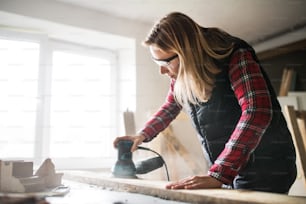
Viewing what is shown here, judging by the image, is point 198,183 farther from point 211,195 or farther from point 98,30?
point 98,30

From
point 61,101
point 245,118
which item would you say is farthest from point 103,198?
point 61,101

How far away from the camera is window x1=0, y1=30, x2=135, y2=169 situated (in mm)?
1259

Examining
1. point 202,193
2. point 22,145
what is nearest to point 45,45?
point 22,145

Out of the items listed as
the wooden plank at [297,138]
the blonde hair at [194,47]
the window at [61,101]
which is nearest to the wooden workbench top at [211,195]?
the blonde hair at [194,47]

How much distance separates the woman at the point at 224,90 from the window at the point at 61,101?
2.34 feet

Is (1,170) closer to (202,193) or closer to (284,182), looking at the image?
(202,193)

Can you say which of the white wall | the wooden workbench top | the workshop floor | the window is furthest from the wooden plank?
the workshop floor

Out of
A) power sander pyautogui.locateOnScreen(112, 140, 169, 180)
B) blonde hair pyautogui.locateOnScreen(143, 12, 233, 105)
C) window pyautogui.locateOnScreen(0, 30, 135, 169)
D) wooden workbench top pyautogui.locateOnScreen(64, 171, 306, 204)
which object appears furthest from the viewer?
window pyautogui.locateOnScreen(0, 30, 135, 169)

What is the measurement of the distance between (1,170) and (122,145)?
0.49 metres

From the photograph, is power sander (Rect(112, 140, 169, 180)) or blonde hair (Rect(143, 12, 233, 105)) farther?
power sander (Rect(112, 140, 169, 180))

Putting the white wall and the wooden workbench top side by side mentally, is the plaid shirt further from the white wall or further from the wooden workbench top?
the white wall

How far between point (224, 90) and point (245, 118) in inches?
6.1

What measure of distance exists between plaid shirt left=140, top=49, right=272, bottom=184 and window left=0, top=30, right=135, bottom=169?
31.5 inches

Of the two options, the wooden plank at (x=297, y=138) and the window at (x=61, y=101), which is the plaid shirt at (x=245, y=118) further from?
the wooden plank at (x=297, y=138)
